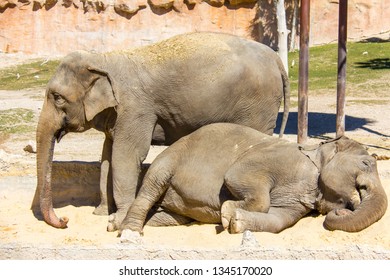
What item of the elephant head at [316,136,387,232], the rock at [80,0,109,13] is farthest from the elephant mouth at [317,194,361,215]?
the rock at [80,0,109,13]

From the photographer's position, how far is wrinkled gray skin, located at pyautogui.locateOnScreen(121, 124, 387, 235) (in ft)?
20.1

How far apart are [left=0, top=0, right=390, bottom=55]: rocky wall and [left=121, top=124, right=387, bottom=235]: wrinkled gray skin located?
19.4 m

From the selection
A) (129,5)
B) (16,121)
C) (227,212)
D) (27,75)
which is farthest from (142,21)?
(227,212)

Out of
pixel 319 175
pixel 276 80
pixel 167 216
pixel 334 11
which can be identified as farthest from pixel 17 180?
pixel 334 11

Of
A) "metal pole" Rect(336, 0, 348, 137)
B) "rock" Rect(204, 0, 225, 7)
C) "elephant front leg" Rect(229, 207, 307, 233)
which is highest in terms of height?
"elephant front leg" Rect(229, 207, 307, 233)

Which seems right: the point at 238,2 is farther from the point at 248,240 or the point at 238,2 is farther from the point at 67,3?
the point at 248,240

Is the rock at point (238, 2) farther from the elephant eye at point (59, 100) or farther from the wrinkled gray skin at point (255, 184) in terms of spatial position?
the elephant eye at point (59, 100)

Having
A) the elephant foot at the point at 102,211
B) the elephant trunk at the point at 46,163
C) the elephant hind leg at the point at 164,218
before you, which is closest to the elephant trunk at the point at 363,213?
the elephant hind leg at the point at 164,218

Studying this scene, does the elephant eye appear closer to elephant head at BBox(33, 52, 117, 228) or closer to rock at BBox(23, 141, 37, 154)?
elephant head at BBox(33, 52, 117, 228)

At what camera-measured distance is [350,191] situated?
20.3 ft

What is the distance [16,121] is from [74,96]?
8.43 metres

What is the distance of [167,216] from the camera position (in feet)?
22.9

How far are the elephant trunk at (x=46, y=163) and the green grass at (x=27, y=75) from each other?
47.2ft

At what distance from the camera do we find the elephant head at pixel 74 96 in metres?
6.84
